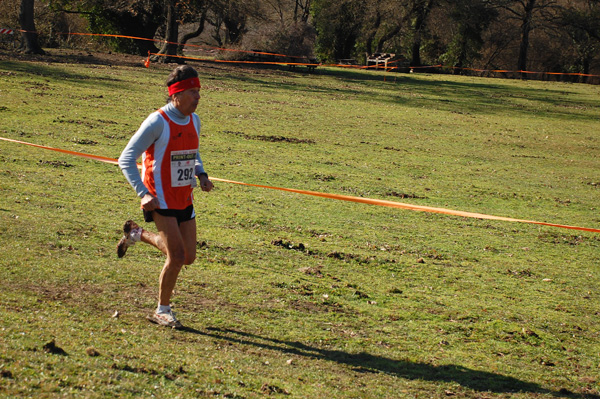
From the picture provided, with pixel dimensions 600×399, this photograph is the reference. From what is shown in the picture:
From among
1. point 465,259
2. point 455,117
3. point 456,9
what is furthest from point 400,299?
point 456,9

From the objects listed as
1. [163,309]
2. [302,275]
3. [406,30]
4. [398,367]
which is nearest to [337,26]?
[406,30]

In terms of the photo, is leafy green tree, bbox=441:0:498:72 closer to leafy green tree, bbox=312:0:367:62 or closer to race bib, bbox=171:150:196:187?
leafy green tree, bbox=312:0:367:62

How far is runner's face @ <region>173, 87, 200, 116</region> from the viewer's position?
4969mm

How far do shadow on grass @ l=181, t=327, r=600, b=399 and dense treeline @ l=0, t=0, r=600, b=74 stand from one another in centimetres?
3594

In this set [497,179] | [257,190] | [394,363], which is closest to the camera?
[394,363]

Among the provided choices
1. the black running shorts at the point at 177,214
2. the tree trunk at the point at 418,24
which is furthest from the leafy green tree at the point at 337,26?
the black running shorts at the point at 177,214

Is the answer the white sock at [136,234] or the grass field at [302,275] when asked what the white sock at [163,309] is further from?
the white sock at [136,234]

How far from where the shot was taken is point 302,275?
270 inches

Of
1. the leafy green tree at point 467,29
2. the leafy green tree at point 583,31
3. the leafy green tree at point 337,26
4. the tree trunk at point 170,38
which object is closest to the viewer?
the tree trunk at point 170,38

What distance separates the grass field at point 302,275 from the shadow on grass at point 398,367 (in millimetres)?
20

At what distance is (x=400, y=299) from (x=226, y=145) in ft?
28.2

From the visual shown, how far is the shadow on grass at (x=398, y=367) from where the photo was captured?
4.70m

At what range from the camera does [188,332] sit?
5008 millimetres

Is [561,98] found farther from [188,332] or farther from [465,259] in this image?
[188,332]
